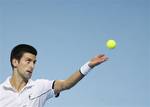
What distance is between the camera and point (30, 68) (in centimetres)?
584

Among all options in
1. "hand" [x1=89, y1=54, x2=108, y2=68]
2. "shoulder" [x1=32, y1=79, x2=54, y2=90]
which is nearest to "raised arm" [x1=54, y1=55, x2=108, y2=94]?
"hand" [x1=89, y1=54, x2=108, y2=68]

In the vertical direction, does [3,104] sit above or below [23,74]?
below

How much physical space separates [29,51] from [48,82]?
674 millimetres

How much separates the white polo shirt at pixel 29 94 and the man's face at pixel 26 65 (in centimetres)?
21

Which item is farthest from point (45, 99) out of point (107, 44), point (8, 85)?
point (107, 44)

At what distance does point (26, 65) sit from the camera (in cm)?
591

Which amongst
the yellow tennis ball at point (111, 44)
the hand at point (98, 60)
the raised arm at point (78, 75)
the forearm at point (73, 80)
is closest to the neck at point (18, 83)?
the raised arm at point (78, 75)

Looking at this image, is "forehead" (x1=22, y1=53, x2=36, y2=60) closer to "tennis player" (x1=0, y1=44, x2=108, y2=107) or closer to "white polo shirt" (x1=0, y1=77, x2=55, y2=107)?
"tennis player" (x1=0, y1=44, x2=108, y2=107)

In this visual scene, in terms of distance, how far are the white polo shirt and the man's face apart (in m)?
0.21

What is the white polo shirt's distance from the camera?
588 cm

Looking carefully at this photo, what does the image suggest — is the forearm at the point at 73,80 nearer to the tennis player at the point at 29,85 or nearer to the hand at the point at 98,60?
the tennis player at the point at 29,85

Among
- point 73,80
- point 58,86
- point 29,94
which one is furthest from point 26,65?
point 73,80

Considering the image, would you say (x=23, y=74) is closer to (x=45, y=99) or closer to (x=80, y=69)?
(x=45, y=99)

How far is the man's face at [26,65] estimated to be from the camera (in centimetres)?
586
